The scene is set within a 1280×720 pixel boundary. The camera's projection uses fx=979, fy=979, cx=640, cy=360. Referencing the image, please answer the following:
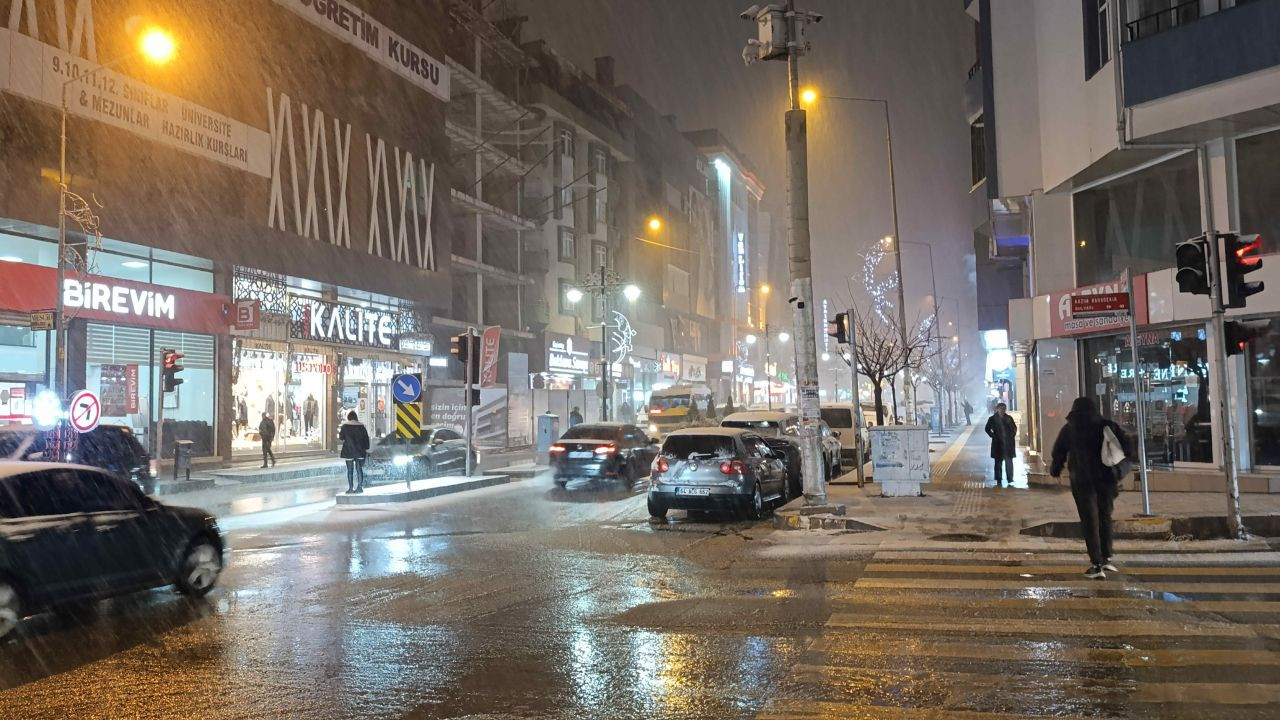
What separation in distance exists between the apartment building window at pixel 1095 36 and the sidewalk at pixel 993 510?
8.43 m

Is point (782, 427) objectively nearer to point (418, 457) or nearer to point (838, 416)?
point (838, 416)

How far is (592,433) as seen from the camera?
23.2 m

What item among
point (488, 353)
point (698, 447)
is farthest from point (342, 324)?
point (698, 447)

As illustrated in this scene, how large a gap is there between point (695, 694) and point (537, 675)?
1177 mm

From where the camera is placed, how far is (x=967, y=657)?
6891mm

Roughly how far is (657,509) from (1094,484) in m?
7.74

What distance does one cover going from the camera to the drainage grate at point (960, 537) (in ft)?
42.4

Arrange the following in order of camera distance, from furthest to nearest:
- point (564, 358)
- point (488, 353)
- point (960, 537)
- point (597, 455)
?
point (564, 358) → point (488, 353) → point (597, 455) → point (960, 537)

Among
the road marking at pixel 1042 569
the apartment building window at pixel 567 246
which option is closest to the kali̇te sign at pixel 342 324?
the apartment building window at pixel 567 246

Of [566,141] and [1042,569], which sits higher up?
[566,141]

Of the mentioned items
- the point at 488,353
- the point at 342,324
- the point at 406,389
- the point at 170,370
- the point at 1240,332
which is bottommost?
the point at 406,389

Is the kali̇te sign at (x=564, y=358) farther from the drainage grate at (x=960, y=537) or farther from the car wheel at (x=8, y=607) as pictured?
the car wheel at (x=8, y=607)

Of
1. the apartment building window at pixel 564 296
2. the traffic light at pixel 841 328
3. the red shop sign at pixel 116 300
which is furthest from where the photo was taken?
the apartment building window at pixel 564 296


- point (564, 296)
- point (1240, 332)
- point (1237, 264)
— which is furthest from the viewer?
point (564, 296)
